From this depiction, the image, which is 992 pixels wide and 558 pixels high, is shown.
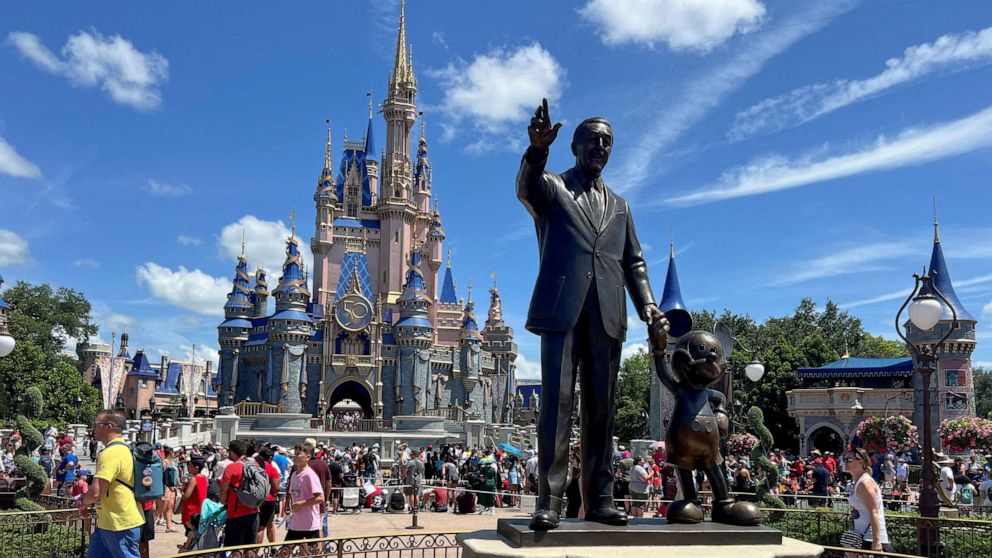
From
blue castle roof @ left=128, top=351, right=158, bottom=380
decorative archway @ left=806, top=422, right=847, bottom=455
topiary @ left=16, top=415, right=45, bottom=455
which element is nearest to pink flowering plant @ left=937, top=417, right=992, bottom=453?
topiary @ left=16, top=415, right=45, bottom=455

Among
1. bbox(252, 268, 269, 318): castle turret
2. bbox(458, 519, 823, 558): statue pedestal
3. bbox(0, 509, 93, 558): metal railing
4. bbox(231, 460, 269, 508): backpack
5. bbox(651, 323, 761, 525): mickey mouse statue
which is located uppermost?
bbox(252, 268, 269, 318): castle turret

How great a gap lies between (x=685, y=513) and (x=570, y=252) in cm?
193

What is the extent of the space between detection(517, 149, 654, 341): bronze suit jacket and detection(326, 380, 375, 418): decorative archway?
4758 centimetres

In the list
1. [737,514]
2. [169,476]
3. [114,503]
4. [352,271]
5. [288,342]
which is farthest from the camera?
[352,271]

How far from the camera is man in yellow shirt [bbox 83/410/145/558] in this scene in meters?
5.95

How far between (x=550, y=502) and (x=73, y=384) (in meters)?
55.5

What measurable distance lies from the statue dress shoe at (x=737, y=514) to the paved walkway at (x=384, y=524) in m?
8.16

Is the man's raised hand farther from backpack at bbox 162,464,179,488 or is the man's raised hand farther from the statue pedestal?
backpack at bbox 162,464,179,488

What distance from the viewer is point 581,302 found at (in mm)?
5402

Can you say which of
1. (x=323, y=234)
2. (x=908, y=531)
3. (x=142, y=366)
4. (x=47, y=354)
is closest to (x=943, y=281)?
(x=908, y=531)

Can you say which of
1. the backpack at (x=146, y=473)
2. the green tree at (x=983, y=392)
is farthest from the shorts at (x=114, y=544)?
→ the green tree at (x=983, y=392)

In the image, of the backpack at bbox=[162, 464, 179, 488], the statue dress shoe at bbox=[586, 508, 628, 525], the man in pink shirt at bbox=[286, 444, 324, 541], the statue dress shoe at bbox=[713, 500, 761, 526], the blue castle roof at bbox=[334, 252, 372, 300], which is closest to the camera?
the statue dress shoe at bbox=[586, 508, 628, 525]

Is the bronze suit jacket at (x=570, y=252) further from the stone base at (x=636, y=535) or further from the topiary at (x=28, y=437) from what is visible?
the topiary at (x=28, y=437)

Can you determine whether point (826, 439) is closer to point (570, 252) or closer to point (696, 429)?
point (696, 429)
